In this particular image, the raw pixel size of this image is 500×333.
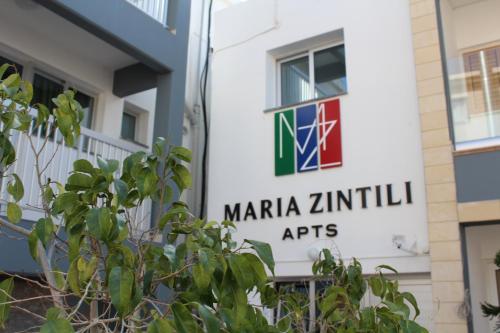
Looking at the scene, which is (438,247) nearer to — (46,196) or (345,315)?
(345,315)

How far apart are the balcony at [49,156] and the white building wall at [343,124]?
1.77 meters

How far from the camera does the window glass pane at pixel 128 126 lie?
9364 mm

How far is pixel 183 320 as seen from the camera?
198cm

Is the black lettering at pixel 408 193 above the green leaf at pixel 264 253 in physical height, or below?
above

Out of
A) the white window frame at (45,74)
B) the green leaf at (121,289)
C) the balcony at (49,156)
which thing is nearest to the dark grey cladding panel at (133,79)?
the white window frame at (45,74)

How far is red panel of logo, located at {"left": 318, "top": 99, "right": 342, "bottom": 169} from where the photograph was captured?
7902 millimetres

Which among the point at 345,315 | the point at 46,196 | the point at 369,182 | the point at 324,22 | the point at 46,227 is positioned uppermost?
the point at 324,22

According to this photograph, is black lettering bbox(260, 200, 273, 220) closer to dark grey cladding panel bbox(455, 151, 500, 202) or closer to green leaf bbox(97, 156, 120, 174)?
dark grey cladding panel bbox(455, 151, 500, 202)

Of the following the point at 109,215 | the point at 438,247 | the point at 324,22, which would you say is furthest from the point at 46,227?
the point at 324,22

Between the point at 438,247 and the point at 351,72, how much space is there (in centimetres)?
295

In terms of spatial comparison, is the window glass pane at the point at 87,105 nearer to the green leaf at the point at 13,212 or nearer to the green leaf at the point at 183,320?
the green leaf at the point at 13,212

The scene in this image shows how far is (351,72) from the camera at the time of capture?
813 centimetres

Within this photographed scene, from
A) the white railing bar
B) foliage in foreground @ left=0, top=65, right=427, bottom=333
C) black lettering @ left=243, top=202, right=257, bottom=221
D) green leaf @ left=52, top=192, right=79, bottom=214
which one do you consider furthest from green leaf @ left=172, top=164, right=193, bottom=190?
black lettering @ left=243, top=202, right=257, bottom=221

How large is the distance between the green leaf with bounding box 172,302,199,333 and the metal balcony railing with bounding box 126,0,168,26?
6.73 m
